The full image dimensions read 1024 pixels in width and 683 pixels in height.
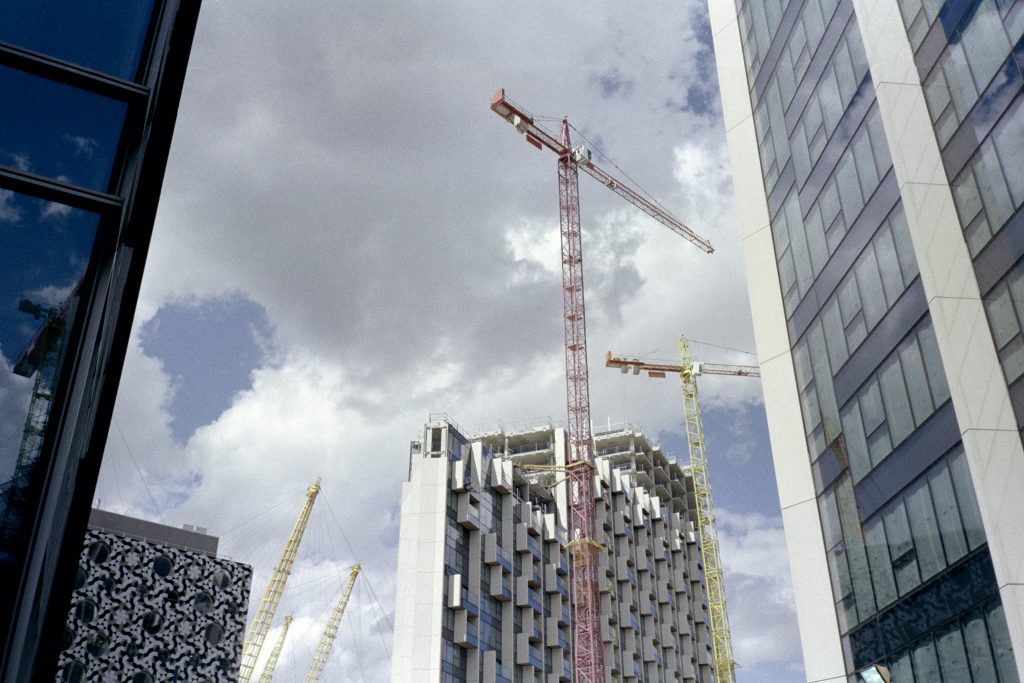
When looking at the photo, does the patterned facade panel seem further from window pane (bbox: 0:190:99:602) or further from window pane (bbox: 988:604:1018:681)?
window pane (bbox: 0:190:99:602)

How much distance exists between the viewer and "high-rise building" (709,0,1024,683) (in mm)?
25312

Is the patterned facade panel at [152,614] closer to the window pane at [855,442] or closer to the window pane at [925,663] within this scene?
the window pane at [855,442]

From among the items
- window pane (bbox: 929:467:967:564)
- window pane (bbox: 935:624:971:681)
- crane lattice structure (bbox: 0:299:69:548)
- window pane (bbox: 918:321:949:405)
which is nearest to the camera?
crane lattice structure (bbox: 0:299:69:548)

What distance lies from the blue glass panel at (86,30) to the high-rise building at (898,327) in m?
23.2

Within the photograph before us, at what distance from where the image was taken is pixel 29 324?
22.7 ft

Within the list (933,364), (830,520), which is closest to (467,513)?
(830,520)

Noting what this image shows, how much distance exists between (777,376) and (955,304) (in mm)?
10759

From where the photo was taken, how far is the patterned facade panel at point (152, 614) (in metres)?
56.8

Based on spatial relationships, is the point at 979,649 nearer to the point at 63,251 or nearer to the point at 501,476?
the point at 63,251

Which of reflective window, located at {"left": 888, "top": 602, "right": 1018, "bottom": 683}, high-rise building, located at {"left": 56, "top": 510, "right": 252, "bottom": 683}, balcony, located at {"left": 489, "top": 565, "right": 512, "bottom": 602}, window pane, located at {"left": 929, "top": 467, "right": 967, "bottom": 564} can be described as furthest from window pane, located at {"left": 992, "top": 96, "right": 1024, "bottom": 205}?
balcony, located at {"left": 489, "top": 565, "right": 512, "bottom": 602}

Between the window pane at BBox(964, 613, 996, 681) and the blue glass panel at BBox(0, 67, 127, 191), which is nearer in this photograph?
the blue glass panel at BBox(0, 67, 127, 191)

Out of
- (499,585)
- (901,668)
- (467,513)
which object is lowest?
(901,668)

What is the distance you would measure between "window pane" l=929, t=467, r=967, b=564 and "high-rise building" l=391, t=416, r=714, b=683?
185 ft

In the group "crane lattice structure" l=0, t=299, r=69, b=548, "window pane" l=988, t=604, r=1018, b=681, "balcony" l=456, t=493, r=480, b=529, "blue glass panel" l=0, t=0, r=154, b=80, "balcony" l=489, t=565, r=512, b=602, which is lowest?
"crane lattice structure" l=0, t=299, r=69, b=548
